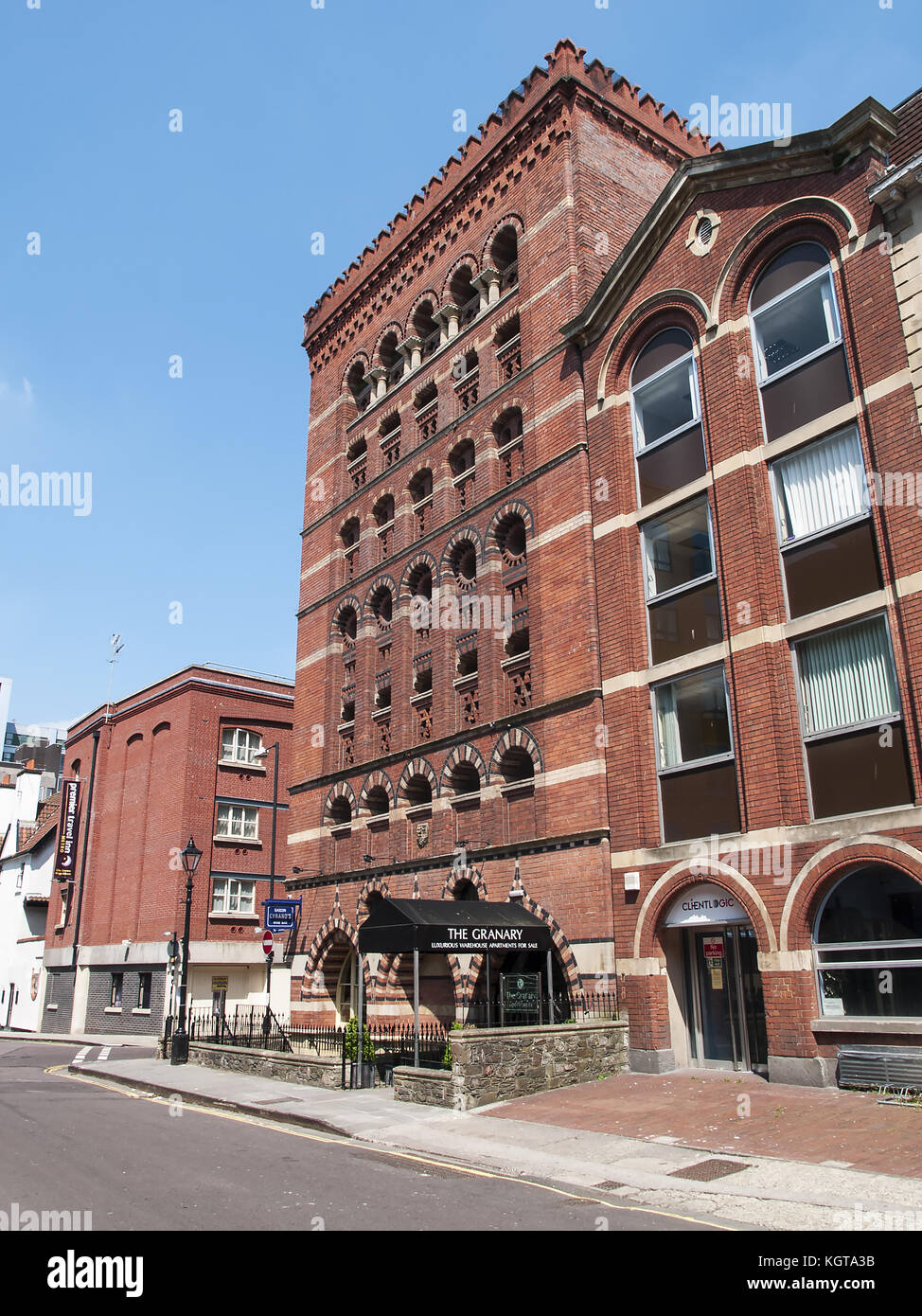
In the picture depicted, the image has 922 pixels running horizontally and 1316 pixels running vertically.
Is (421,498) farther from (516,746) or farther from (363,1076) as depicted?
(363,1076)

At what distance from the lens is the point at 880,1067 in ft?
49.0

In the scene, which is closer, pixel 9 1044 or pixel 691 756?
pixel 691 756

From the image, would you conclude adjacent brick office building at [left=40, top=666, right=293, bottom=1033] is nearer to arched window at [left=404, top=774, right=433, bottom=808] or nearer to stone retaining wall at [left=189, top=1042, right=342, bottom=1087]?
stone retaining wall at [left=189, top=1042, right=342, bottom=1087]

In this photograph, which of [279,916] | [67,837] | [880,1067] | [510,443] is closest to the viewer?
[880,1067]

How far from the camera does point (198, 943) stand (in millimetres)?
40656

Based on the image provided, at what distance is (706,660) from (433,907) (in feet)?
24.7

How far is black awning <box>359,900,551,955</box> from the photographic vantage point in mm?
19094

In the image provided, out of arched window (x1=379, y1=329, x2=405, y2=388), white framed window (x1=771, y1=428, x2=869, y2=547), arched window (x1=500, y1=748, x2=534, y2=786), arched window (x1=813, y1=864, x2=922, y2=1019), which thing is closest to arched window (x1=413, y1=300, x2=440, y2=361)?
arched window (x1=379, y1=329, x2=405, y2=388)

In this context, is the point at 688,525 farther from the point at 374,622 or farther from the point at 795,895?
the point at 374,622

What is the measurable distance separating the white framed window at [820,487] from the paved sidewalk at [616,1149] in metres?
9.79

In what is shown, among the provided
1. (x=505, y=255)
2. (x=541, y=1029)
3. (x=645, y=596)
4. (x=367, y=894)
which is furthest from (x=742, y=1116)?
(x=505, y=255)

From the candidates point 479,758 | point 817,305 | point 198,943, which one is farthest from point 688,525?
point 198,943

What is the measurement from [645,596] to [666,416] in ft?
13.9

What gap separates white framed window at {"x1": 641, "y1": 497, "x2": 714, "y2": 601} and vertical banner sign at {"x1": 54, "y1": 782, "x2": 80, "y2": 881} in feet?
125
